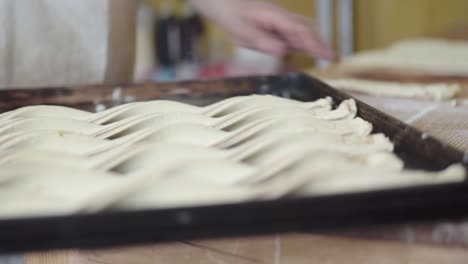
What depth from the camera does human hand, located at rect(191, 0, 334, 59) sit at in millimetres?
887

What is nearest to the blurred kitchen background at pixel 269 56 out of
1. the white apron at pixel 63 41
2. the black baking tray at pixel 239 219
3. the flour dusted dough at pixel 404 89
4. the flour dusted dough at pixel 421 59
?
the flour dusted dough at pixel 421 59

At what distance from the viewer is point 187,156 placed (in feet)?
1.45

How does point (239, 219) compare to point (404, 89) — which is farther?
point (404, 89)

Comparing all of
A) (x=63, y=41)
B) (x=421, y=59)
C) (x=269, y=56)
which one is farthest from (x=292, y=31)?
(x=269, y=56)

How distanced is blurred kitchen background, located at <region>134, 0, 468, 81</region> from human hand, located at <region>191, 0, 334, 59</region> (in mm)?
1321

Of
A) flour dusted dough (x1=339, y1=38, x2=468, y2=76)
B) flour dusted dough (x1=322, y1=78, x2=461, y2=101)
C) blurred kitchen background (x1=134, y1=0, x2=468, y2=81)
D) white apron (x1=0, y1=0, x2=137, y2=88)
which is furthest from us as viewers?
blurred kitchen background (x1=134, y1=0, x2=468, y2=81)

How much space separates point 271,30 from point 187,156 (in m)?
0.51

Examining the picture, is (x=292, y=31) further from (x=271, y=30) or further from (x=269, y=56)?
(x=269, y=56)

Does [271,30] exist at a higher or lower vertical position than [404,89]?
higher

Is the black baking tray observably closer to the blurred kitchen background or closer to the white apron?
the white apron

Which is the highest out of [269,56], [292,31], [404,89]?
[292,31]

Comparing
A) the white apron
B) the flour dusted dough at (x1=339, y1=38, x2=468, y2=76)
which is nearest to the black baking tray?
the white apron

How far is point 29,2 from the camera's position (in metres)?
1.03

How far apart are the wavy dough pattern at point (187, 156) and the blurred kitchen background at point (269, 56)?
66.0 inches
